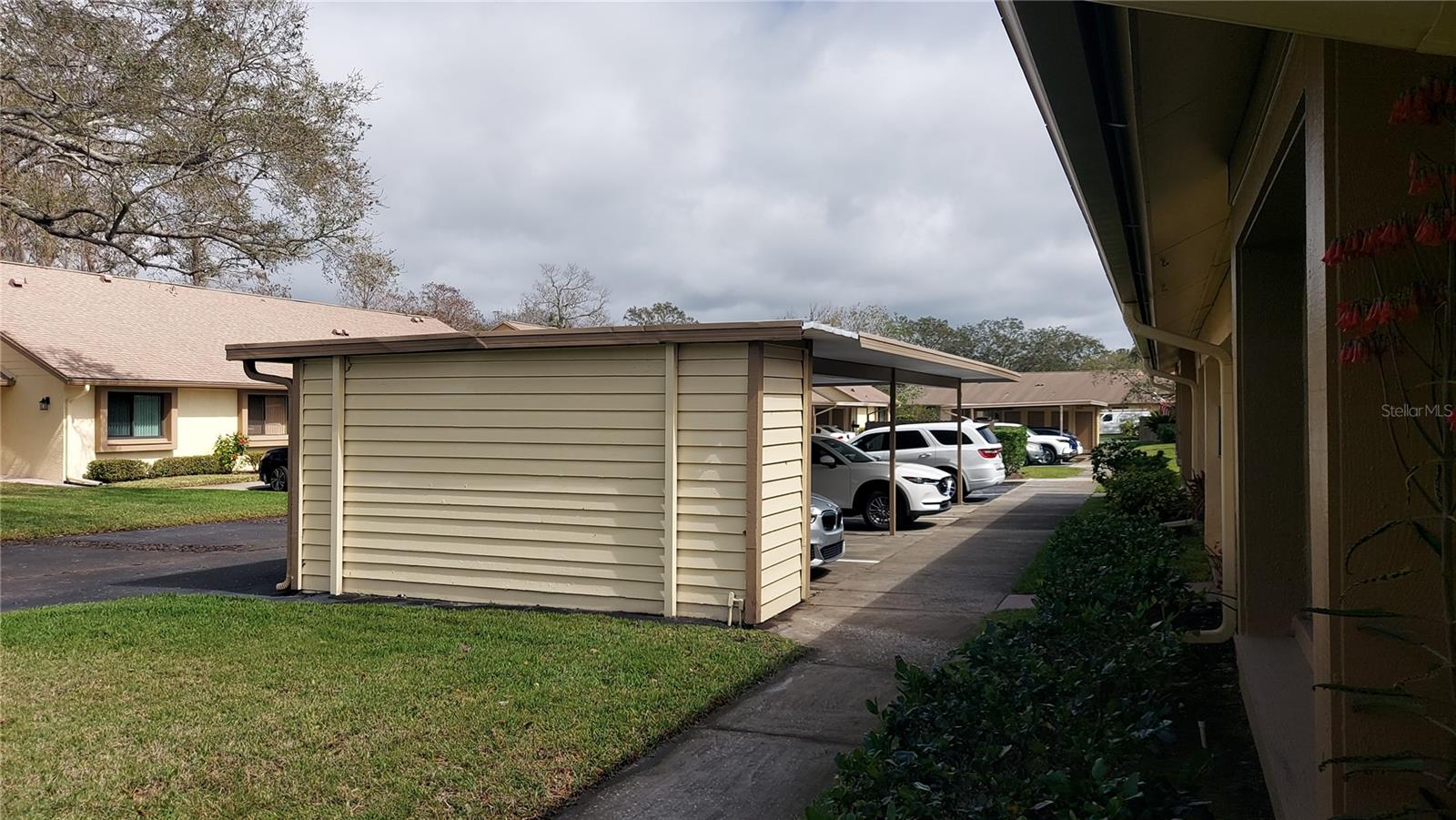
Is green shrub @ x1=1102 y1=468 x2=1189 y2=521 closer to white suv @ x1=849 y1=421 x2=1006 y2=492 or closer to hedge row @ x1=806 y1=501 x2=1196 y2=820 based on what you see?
white suv @ x1=849 y1=421 x2=1006 y2=492

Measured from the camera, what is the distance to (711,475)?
28.1ft

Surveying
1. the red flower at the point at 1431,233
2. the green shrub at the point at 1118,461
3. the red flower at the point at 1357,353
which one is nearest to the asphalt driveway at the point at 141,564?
the red flower at the point at 1357,353

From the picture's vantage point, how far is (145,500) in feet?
62.6

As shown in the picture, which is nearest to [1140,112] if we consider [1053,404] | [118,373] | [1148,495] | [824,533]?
[824,533]

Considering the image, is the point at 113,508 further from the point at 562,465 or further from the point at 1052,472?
the point at 1052,472

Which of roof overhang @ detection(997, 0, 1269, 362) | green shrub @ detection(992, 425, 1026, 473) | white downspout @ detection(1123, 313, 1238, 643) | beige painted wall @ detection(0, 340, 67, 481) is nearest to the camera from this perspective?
roof overhang @ detection(997, 0, 1269, 362)

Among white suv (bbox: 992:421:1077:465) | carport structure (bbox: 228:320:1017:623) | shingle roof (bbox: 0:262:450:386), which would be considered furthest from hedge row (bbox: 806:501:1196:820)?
white suv (bbox: 992:421:1077:465)

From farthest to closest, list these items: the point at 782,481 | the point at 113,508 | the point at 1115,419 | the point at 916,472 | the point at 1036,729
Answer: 1. the point at 1115,419
2. the point at 113,508
3. the point at 916,472
4. the point at 782,481
5. the point at 1036,729

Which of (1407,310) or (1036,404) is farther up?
(1036,404)

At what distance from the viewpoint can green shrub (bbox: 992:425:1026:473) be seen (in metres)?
29.7

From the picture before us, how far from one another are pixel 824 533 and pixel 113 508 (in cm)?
1377

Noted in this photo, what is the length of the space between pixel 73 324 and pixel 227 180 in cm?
1148

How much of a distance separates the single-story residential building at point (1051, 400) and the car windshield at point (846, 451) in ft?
95.7

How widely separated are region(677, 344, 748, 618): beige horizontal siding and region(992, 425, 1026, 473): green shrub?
881 inches
